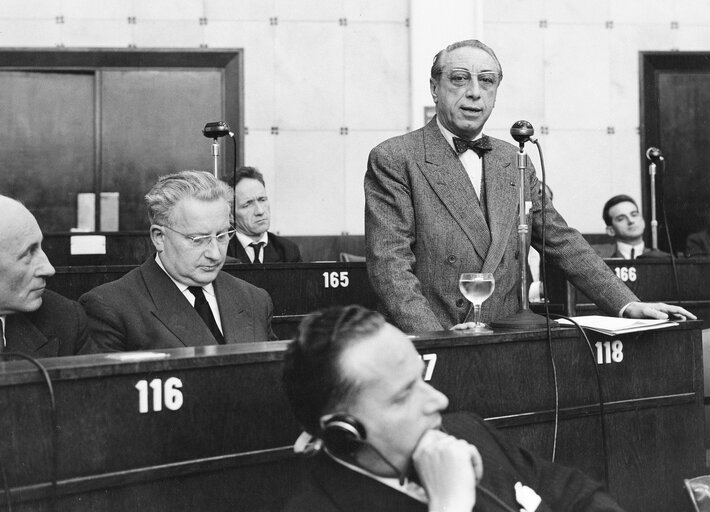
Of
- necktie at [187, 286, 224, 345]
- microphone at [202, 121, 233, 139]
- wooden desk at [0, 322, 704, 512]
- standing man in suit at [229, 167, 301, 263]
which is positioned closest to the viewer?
wooden desk at [0, 322, 704, 512]

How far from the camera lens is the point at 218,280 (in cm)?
300

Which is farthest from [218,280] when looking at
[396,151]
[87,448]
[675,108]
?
[675,108]

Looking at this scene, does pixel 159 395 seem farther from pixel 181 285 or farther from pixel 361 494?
pixel 181 285

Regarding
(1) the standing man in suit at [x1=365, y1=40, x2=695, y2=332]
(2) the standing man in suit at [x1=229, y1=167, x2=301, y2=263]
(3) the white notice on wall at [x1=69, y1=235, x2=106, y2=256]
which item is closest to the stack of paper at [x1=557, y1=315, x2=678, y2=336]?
(1) the standing man in suit at [x1=365, y1=40, x2=695, y2=332]

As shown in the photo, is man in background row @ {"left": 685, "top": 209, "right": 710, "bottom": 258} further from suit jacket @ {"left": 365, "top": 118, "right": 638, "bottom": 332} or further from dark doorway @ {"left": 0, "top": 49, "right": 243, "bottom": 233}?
suit jacket @ {"left": 365, "top": 118, "right": 638, "bottom": 332}

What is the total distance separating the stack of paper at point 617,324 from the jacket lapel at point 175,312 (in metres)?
1.11

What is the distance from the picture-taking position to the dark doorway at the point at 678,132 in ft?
25.2

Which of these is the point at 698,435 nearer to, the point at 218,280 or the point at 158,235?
the point at 218,280

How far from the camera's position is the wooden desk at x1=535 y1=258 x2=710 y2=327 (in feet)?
16.9

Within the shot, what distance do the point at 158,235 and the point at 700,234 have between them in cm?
511

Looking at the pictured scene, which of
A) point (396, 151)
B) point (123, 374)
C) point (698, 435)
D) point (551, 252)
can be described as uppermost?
point (396, 151)

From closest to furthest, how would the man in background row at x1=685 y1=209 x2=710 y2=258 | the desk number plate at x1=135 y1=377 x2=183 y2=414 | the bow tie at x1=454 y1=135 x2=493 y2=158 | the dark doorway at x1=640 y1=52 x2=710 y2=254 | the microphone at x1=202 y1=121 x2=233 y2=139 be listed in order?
the desk number plate at x1=135 y1=377 x2=183 y2=414, the bow tie at x1=454 y1=135 x2=493 y2=158, the microphone at x1=202 y1=121 x2=233 y2=139, the man in background row at x1=685 y1=209 x2=710 y2=258, the dark doorway at x1=640 y1=52 x2=710 y2=254

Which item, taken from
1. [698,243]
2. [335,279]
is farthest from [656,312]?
[698,243]

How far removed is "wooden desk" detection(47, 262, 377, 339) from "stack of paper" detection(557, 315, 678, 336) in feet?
6.59
